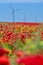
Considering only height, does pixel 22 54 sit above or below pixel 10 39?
above

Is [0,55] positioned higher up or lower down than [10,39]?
higher up

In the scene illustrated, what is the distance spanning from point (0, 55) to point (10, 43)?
3493 mm

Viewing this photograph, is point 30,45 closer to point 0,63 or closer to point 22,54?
point 22,54

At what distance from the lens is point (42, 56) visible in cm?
109

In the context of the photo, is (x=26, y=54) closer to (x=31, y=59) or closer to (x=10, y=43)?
(x=31, y=59)

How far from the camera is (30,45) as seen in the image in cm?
127

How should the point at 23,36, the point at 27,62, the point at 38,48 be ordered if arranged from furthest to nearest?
the point at 23,36 → the point at 38,48 → the point at 27,62

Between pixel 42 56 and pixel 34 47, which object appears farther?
pixel 34 47

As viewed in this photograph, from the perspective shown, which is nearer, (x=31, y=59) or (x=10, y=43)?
(x=31, y=59)

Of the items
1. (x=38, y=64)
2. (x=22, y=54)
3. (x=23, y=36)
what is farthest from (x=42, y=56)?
(x=23, y=36)

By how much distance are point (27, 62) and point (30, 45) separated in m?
0.25

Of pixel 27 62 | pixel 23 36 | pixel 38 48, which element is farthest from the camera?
pixel 23 36

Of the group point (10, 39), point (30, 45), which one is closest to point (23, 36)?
point (10, 39)

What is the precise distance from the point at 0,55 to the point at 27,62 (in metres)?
0.23
